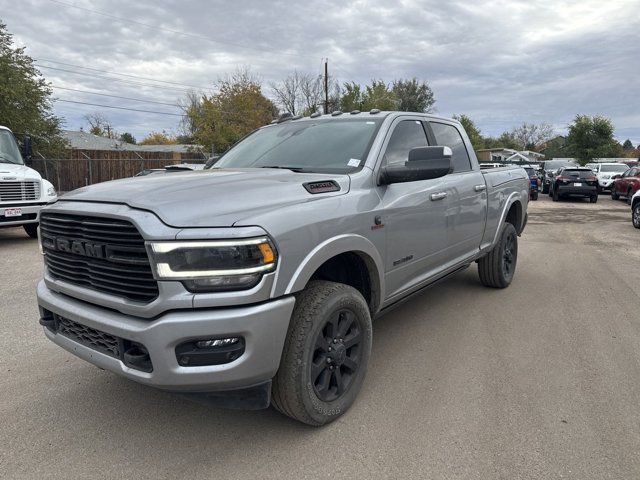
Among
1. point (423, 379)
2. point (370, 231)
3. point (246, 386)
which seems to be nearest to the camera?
point (246, 386)

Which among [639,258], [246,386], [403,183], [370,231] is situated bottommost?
[639,258]

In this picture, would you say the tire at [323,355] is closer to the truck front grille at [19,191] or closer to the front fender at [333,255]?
the front fender at [333,255]

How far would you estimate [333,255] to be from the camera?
2.77 metres

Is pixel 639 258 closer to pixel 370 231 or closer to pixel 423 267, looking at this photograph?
pixel 423 267

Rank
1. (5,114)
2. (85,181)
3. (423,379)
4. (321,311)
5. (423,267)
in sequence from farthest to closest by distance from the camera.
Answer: (85,181) < (5,114) < (423,267) < (423,379) < (321,311)

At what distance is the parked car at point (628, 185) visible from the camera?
62.2 ft

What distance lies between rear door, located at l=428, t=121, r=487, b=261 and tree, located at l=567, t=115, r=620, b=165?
138ft

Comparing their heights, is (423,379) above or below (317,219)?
below

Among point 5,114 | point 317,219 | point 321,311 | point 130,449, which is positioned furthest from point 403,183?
point 5,114

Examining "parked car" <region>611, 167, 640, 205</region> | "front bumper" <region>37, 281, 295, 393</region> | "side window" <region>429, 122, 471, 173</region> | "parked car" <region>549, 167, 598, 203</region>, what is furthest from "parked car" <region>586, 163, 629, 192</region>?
"front bumper" <region>37, 281, 295, 393</region>

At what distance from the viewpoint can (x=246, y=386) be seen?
2369 mm

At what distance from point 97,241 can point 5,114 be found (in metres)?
19.7

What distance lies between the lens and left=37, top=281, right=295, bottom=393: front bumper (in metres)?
2.21

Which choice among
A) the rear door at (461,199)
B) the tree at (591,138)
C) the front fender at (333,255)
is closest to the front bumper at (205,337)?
the front fender at (333,255)
